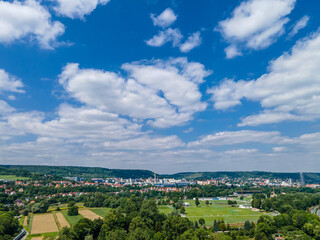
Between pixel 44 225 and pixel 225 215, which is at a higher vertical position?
pixel 225 215

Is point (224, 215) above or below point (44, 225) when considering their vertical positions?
above

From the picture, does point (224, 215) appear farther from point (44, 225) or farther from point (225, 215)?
point (44, 225)

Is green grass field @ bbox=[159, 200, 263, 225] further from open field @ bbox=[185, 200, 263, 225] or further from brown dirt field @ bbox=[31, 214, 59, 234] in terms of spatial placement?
brown dirt field @ bbox=[31, 214, 59, 234]

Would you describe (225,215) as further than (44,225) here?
Yes

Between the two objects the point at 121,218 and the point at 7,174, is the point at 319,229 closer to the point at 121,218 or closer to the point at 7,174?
the point at 121,218

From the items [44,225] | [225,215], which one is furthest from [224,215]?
[44,225]

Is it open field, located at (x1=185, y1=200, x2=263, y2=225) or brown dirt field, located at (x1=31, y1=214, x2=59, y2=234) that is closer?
brown dirt field, located at (x1=31, y1=214, x2=59, y2=234)

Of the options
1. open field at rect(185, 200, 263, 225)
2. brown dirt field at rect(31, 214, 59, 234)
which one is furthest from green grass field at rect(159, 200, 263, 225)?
brown dirt field at rect(31, 214, 59, 234)

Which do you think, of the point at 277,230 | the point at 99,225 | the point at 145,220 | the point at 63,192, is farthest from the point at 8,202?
the point at 277,230
